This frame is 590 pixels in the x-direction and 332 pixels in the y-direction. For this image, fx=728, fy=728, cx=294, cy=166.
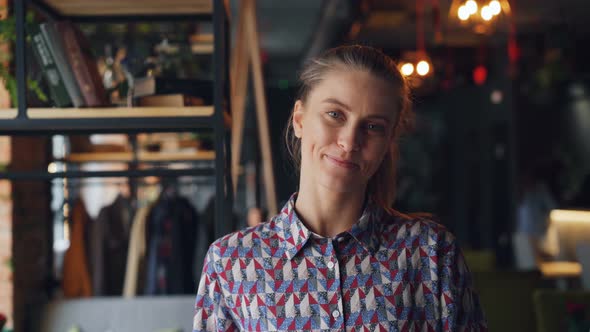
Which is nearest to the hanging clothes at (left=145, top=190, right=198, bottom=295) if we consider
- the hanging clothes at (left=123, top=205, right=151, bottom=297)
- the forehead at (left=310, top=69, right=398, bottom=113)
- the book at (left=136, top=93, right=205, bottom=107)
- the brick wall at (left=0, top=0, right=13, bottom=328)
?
the hanging clothes at (left=123, top=205, right=151, bottom=297)

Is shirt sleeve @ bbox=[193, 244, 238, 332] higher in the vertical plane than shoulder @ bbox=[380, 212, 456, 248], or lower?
lower

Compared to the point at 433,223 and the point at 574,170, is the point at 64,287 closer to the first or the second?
the point at 433,223

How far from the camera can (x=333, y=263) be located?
4.63 feet

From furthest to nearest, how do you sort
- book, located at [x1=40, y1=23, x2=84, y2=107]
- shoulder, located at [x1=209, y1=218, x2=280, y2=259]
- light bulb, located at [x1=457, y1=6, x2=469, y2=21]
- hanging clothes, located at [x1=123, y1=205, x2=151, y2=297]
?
1. light bulb, located at [x1=457, y1=6, x2=469, y2=21]
2. hanging clothes, located at [x1=123, y1=205, x2=151, y2=297]
3. book, located at [x1=40, y1=23, x2=84, y2=107]
4. shoulder, located at [x1=209, y1=218, x2=280, y2=259]

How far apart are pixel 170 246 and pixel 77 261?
514 mm

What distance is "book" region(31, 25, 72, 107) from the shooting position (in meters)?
2.31

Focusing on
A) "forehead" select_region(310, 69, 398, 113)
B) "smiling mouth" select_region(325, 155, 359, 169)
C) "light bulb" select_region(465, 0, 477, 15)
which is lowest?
"smiling mouth" select_region(325, 155, 359, 169)

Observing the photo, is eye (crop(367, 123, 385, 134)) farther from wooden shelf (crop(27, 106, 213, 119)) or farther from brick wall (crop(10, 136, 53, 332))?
brick wall (crop(10, 136, 53, 332))

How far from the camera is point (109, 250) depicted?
4.09 m

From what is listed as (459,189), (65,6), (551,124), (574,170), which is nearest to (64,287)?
(65,6)

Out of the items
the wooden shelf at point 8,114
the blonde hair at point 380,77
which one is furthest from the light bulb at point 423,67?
the blonde hair at point 380,77

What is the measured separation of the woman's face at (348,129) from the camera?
137 cm

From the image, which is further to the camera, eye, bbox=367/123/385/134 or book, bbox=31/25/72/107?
book, bbox=31/25/72/107

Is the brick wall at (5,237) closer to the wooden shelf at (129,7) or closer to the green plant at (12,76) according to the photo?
the green plant at (12,76)
